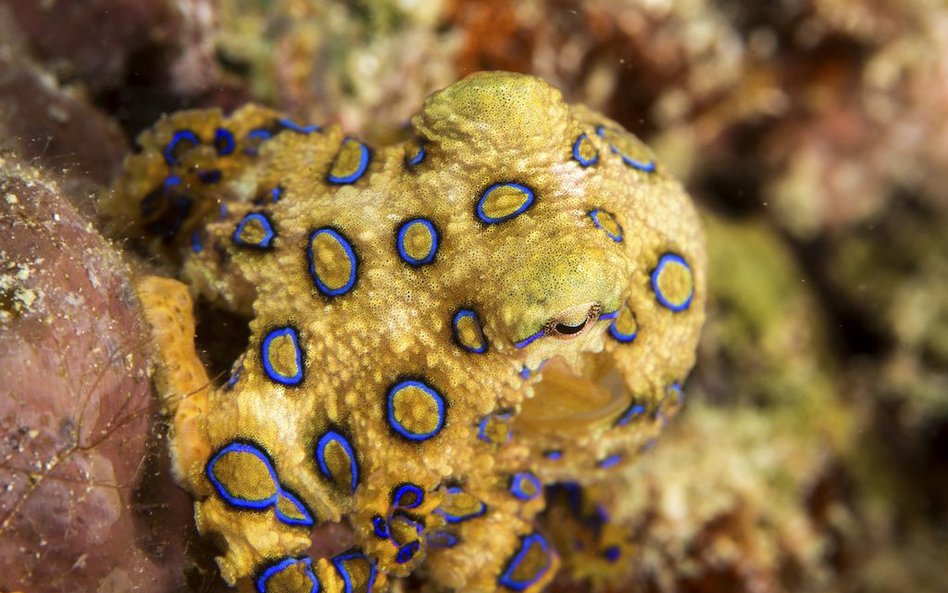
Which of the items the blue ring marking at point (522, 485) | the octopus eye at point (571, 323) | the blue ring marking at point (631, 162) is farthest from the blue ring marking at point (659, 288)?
the blue ring marking at point (522, 485)

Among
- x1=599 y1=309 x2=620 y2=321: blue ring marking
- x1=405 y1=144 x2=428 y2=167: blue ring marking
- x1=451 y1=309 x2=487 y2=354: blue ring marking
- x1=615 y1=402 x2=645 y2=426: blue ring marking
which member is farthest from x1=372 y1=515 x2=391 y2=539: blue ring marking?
x1=405 y1=144 x2=428 y2=167: blue ring marking

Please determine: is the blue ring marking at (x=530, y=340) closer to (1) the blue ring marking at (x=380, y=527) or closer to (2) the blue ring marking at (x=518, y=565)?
(1) the blue ring marking at (x=380, y=527)

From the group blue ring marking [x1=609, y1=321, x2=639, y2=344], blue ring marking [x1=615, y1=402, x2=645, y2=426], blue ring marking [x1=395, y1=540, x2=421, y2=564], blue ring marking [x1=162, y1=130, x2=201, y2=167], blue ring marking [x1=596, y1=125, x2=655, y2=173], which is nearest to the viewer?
blue ring marking [x1=395, y1=540, x2=421, y2=564]

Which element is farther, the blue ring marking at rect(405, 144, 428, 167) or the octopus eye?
the blue ring marking at rect(405, 144, 428, 167)

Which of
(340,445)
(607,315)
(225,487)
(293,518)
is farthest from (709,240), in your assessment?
(225,487)

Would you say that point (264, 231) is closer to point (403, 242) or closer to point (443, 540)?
point (403, 242)

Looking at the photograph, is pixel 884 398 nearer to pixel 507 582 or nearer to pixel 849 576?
pixel 849 576

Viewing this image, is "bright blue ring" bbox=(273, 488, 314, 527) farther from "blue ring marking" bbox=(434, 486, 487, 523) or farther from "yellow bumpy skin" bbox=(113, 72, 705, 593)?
"blue ring marking" bbox=(434, 486, 487, 523)
